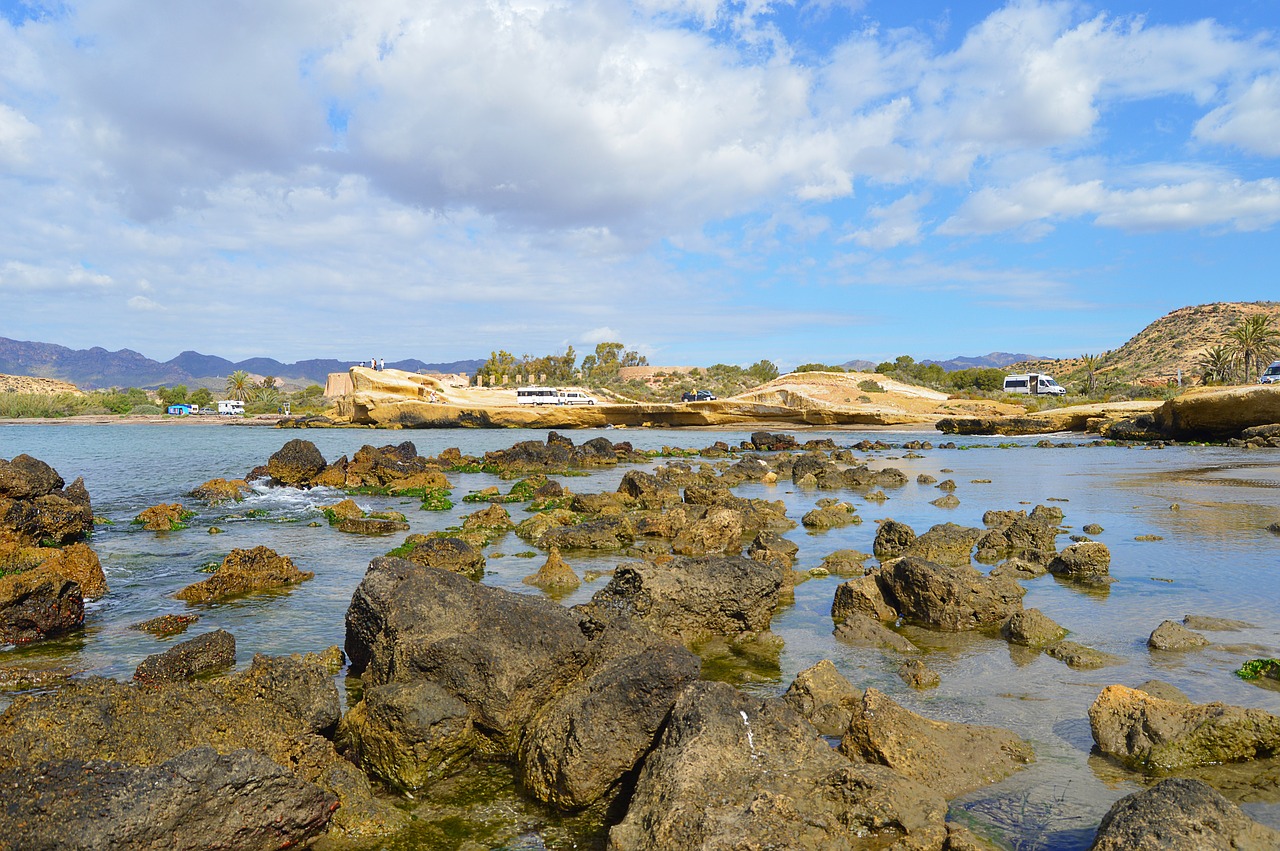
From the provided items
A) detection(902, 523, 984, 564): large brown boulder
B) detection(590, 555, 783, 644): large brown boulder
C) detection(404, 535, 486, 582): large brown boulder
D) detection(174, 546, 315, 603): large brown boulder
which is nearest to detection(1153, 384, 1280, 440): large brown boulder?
detection(902, 523, 984, 564): large brown boulder

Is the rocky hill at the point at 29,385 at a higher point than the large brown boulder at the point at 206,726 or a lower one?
higher

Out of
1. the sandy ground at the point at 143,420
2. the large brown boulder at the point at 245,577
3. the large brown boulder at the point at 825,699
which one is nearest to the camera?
the large brown boulder at the point at 825,699

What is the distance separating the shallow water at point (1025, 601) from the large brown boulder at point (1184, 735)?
273 millimetres

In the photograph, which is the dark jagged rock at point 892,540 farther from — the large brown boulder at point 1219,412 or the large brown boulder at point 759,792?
the large brown boulder at point 1219,412

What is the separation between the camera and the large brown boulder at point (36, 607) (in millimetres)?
10570

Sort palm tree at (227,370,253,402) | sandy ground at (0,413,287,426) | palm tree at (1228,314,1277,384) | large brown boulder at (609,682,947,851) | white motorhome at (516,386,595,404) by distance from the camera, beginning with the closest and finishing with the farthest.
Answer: large brown boulder at (609,682,947,851) → palm tree at (1228,314,1277,384) → white motorhome at (516,386,595,404) → sandy ground at (0,413,287,426) → palm tree at (227,370,253,402)

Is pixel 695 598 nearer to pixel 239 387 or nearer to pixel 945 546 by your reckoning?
pixel 945 546

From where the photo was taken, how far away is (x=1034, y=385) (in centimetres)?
9269

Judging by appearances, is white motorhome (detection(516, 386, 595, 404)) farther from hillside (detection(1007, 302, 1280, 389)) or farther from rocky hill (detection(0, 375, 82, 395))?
rocky hill (detection(0, 375, 82, 395))

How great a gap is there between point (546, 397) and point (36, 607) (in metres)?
77.9

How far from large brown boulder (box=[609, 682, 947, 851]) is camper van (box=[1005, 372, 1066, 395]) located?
314 feet

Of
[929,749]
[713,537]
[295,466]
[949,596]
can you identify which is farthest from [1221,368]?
[929,749]

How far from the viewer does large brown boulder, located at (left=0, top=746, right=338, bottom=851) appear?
4701 millimetres

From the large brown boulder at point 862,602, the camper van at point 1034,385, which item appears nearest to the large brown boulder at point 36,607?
the large brown boulder at point 862,602
